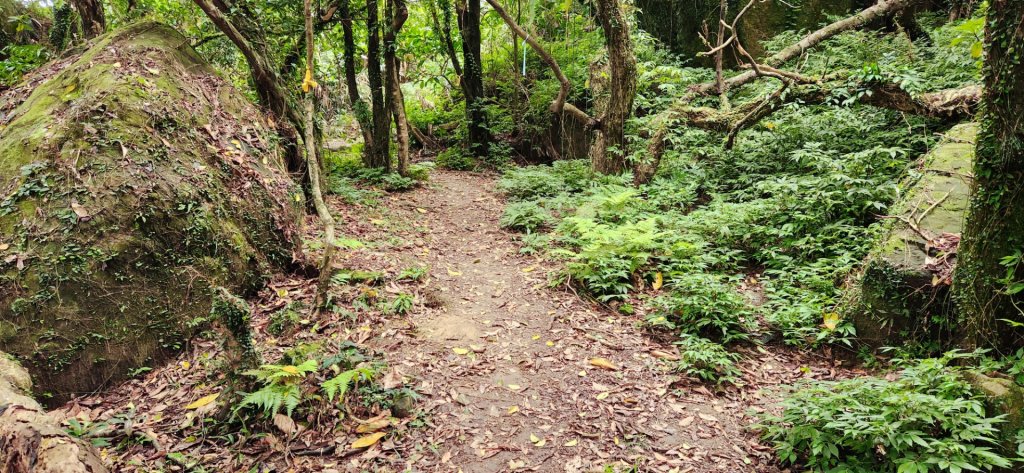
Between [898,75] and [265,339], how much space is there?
9591 mm

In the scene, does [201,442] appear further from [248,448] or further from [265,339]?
[265,339]

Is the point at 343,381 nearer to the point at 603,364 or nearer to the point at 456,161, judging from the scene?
the point at 603,364

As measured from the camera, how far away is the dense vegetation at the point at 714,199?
3568 millimetres

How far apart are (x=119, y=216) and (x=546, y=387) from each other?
4599mm

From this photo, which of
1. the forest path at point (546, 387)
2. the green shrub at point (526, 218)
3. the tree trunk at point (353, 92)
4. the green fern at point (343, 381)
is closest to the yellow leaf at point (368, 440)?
the forest path at point (546, 387)

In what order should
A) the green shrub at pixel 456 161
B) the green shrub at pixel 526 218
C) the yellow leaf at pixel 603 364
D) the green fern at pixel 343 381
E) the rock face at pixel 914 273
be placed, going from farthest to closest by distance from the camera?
the green shrub at pixel 456 161, the green shrub at pixel 526 218, the yellow leaf at pixel 603 364, the rock face at pixel 914 273, the green fern at pixel 343 381

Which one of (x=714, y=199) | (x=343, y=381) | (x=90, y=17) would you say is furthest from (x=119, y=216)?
(x=714, y=199)

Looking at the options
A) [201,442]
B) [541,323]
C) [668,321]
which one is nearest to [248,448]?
[201,442]

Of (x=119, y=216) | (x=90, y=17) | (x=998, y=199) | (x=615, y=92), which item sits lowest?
(x=998, y=199)

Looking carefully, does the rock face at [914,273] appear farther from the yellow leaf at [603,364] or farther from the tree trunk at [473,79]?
the tree trunk at [473,79]

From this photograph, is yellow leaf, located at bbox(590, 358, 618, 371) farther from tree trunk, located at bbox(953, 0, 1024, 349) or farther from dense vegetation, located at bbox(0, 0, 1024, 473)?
tree trunk, located at bbox(953, 0, 1024, 349)

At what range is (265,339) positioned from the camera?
4.93 meters

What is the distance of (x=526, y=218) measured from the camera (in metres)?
8.80

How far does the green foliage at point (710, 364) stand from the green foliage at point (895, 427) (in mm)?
841
